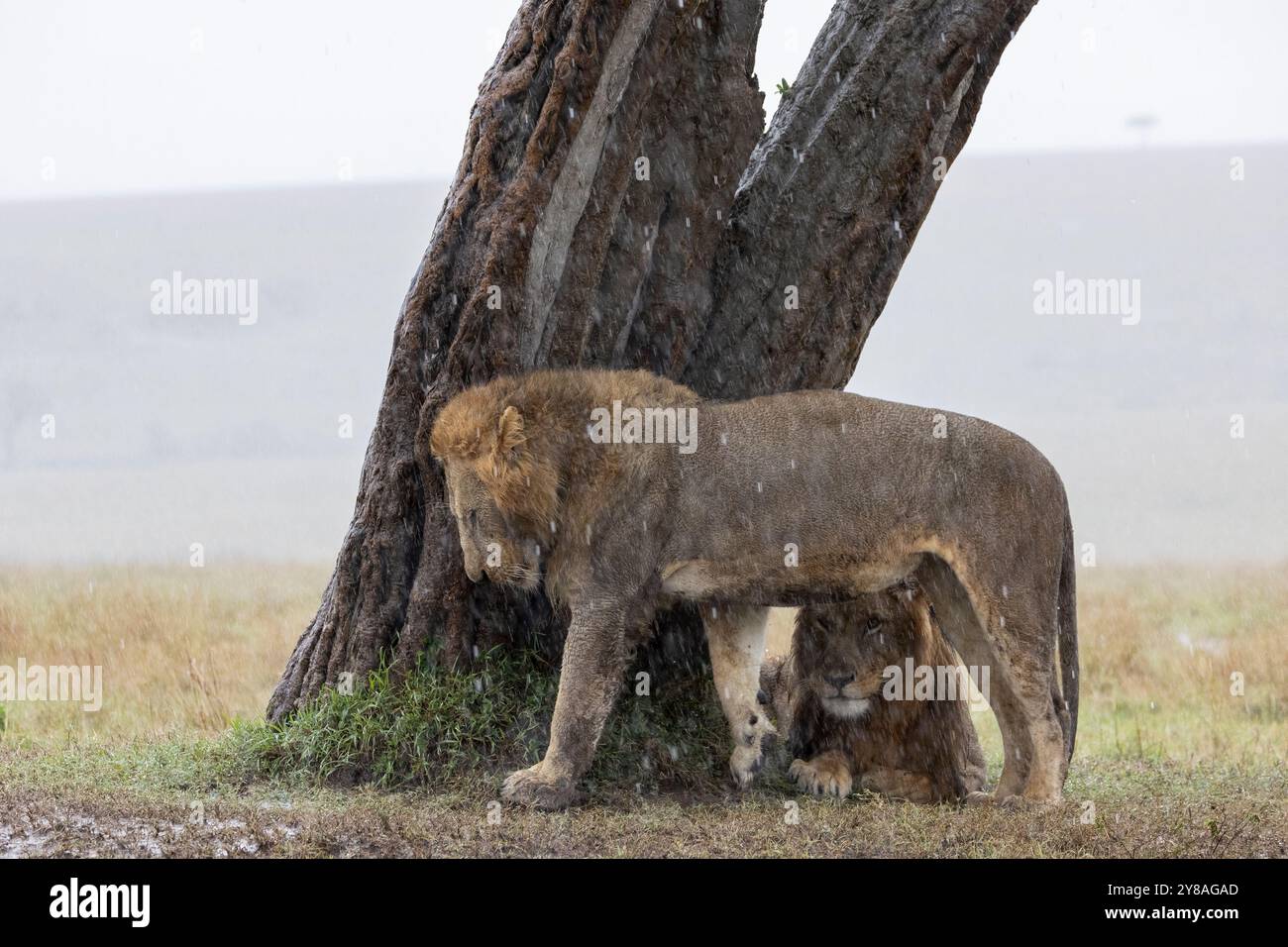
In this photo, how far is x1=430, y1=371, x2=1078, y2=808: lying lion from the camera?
6.50 meters

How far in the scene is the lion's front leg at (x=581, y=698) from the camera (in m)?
6.47

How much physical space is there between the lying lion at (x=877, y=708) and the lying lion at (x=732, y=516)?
2.18ft

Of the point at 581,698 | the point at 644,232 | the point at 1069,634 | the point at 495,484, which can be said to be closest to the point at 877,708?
the point at 1069,634

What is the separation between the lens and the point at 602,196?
24.2ft

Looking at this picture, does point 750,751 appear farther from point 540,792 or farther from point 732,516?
point 732,516

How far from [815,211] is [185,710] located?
564 cm
